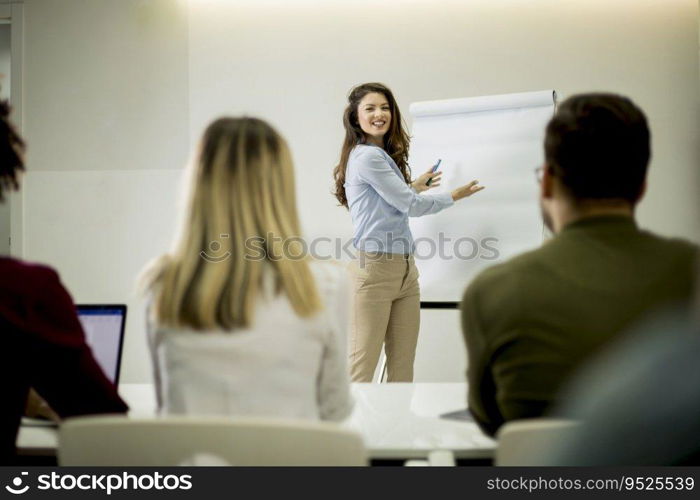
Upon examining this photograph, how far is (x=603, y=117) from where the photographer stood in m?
1.12

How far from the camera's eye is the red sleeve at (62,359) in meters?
1.16

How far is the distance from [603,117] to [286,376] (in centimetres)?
63

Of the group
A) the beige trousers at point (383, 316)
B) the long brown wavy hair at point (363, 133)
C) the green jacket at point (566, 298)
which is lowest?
the beige trousers at point (383, 316)

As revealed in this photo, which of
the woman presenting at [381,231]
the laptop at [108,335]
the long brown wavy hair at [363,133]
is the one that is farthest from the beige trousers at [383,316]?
the laptop at [108,335]

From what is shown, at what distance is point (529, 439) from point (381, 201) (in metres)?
2.08

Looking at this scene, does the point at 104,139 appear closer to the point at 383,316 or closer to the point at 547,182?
the point at 383,316

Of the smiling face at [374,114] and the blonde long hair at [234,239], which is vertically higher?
the smiling face at [374,114]

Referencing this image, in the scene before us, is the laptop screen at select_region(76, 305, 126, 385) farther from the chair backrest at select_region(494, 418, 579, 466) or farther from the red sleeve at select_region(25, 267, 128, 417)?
the chair backrest at select_region(494, 418, 579, 466)

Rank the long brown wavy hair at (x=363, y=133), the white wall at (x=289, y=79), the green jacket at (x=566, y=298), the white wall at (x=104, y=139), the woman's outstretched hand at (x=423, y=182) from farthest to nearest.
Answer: the white wall at (x=104, y=139) < the white wall at (x=289, y=79) < the woman's outstretched hand at (x=423, y=182) < the long brown wavy hair at (x=363, y=133) < the green jacket at (x=566, y=298)

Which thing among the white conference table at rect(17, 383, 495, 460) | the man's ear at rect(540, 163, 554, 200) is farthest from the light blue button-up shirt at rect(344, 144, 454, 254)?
the man's ear at rect(540, 163, 554, 200)

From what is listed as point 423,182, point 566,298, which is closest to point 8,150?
point 566,298

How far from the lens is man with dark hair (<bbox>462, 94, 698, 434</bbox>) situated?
1064 millimetres

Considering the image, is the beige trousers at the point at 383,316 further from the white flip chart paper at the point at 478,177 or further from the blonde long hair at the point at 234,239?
the blonde long hair at the point at 234,239

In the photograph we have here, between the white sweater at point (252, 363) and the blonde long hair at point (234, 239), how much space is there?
2 cm
